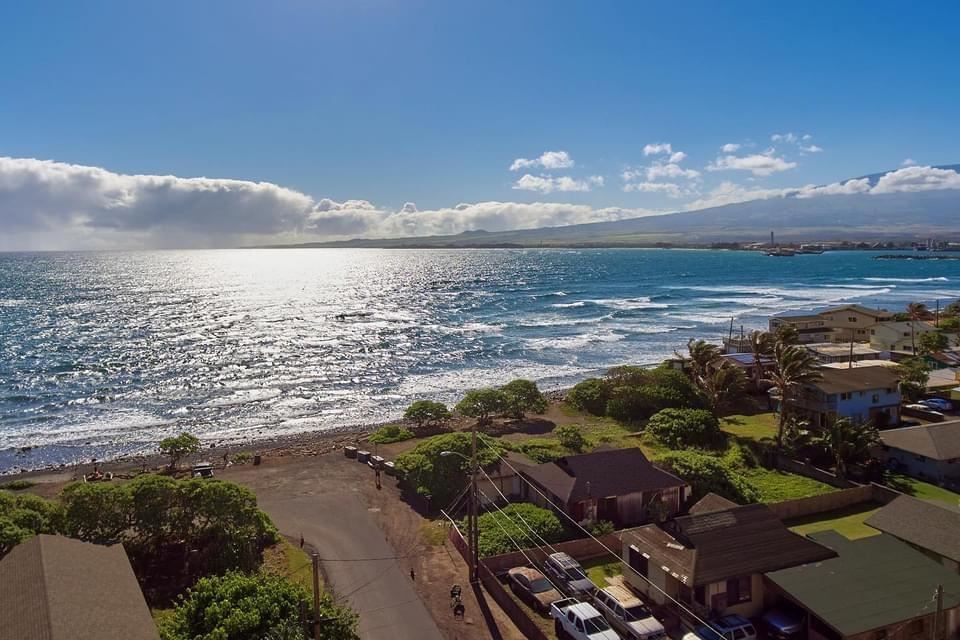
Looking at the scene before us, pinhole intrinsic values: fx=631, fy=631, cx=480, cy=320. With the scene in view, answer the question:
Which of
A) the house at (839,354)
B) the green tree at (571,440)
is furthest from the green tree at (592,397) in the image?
the house at (839,354)

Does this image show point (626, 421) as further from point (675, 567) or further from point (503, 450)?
point (675, 567)

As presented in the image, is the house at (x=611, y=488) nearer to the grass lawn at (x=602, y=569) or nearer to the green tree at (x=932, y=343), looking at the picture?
the grass lawn at (x=602, y=569)

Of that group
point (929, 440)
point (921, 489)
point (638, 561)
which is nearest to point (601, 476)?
point (638, 561)

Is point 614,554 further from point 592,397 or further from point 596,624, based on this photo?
point 592,397

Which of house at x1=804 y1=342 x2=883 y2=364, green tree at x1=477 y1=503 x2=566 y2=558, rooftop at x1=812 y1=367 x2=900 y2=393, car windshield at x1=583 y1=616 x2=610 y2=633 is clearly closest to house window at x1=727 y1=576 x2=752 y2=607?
car windshield at x1=583 y1=616 x2=610 y2=633

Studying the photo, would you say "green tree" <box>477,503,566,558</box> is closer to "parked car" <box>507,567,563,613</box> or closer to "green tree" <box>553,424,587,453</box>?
"parked car" <box>507,567,563,613</box>

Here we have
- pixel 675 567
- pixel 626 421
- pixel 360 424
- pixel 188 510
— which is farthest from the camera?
pixel 360 424

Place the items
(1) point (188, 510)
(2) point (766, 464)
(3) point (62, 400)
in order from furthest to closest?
1. (3) point (62, 400)
2. (2) point (766, 464)
3. (1) point (188, 510)

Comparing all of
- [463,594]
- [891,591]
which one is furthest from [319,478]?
[891,591]
